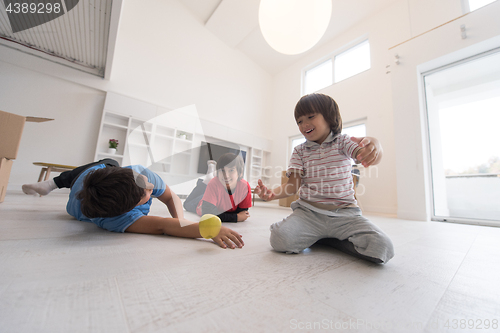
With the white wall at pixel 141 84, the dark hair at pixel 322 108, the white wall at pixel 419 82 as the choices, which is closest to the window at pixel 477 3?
the white wall at pixel 419 82

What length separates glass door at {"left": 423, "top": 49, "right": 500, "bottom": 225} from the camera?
1985 millimetres

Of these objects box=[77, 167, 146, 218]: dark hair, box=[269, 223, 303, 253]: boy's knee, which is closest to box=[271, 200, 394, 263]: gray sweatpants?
box=[269, 223, 303, 253]: boy's knee

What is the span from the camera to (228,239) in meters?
0.71

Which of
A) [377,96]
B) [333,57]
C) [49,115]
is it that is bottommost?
[49,115]

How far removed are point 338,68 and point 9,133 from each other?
4.88 m

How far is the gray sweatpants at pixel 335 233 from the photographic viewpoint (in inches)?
23.1

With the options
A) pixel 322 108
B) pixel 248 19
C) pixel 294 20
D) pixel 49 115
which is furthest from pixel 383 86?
pixel 49 115

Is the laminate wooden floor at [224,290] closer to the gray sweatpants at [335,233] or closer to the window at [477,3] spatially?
the gray sweatpants at [335,233]

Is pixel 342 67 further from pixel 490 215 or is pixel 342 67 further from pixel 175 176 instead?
pixel 175 176

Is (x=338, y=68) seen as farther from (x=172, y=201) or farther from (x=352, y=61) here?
(x=172, y=201)

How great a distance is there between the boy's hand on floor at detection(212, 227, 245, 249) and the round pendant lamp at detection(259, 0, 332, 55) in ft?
6.09

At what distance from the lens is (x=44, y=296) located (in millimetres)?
306

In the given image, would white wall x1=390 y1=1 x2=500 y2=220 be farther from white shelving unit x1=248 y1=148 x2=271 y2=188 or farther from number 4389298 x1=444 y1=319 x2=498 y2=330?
white shelving unit x1=248 y1=148 x2=271 y2=188

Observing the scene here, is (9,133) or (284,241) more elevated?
(9,133)
